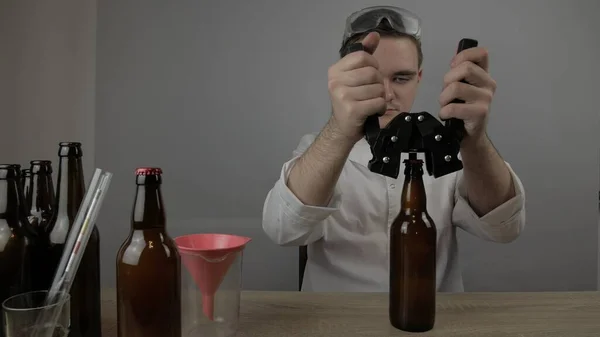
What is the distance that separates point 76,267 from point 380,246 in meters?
0.92

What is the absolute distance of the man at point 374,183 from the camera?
3.04 ft

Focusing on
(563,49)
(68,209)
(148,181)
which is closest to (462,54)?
(148,181)

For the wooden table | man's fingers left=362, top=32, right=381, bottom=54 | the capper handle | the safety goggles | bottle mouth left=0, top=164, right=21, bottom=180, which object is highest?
the safety goggles

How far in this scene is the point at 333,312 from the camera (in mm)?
876

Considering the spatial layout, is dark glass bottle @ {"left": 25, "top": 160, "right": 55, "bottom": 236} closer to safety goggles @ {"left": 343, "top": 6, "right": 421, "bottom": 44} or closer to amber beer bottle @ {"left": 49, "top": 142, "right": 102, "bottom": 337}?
amber beer bottle @ {"left": 49, "top": 142, "right": 102, "bottom": 337}

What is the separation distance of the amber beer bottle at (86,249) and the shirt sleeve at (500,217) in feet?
2.82

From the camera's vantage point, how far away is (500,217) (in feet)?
3.73

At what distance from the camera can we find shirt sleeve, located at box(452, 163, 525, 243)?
3.67 feet

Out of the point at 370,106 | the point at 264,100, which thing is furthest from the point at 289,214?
the point at 264,100

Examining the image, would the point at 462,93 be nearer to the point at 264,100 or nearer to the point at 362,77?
the point at 362,77

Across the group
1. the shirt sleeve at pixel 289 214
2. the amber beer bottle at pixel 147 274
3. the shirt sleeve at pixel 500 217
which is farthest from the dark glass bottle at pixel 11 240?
the shirt sleeve at pixel 500 217

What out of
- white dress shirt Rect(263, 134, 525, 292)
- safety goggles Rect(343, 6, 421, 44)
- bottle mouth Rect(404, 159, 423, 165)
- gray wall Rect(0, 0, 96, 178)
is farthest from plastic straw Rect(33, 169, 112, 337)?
safety goggles Rect(343, 6, 421, 44)

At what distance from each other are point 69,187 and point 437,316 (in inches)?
25.7

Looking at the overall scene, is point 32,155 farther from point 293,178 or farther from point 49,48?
point 293,178
